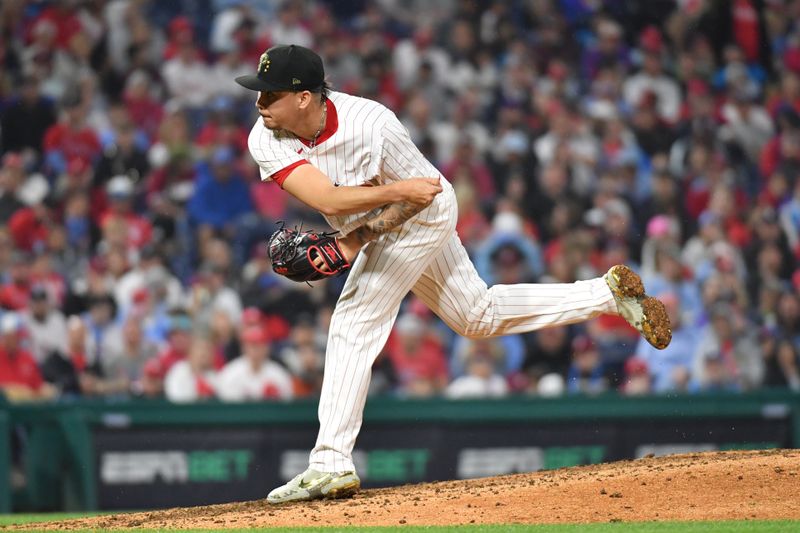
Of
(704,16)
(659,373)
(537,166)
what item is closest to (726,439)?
(659,373)

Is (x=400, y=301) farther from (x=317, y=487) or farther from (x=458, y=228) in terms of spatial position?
(x=458, y=228)

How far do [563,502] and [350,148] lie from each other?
1.76 meters

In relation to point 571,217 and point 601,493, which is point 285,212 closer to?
point 571,217

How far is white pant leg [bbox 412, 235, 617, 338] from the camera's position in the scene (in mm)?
5629

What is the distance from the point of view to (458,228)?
35.4 ft

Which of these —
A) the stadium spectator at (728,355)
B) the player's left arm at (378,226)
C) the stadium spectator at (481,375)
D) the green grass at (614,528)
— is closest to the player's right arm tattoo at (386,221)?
the player's left arm at (378,226)

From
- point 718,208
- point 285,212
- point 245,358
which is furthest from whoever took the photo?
point 718,208

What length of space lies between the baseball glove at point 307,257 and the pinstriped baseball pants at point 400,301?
7.0 inches

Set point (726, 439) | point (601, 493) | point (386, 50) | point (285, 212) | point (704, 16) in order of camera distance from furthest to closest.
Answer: point (704, 16), point (386, 50), point (285, 212), point (726, 439), point (601, 493)

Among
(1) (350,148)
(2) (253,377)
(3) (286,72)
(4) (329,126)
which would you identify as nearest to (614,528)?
(1) (350,148)

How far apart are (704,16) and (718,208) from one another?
3048mm

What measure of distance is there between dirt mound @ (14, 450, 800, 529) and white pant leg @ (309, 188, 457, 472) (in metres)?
0.30

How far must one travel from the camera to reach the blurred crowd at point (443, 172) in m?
9.67

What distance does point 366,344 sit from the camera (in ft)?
17.6
